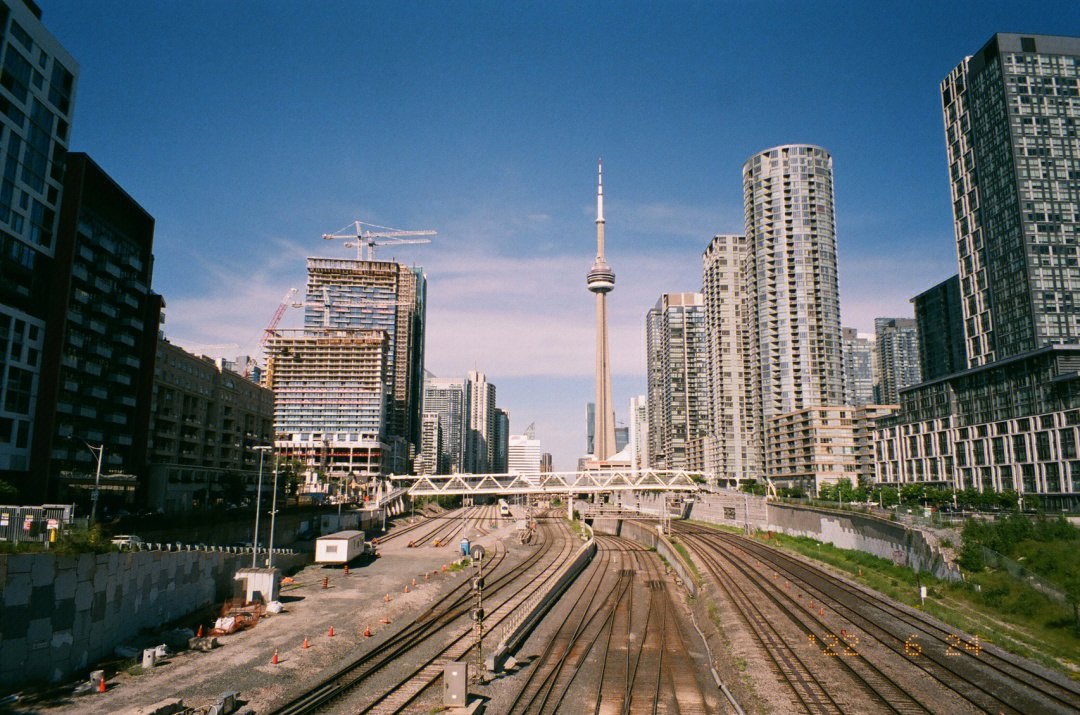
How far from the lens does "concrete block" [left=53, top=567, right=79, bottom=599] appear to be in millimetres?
33062

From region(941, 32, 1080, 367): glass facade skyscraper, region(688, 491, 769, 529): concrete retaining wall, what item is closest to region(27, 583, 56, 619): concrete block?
region(688, 491, 769, 529): concrete retaining wall

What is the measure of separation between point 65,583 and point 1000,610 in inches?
2275

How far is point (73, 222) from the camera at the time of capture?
2707 inches

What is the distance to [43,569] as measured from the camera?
106 ft

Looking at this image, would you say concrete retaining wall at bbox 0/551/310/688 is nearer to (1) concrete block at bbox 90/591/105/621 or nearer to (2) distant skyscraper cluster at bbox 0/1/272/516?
(1) concrete block at bbox 90/591/105/621

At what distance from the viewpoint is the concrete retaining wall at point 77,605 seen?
100 feet

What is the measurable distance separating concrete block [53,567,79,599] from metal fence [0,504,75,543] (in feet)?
6.90

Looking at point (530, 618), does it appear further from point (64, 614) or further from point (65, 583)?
point (65, 583)

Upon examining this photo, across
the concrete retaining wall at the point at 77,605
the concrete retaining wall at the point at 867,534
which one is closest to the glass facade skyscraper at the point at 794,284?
the concrete retaining wall at the point at 867,534

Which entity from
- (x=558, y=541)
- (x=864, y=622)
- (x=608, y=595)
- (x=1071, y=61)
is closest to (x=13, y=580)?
(x=608, y=595)

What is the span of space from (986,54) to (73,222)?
152 metres

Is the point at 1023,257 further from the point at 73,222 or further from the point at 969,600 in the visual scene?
the point at 73,222

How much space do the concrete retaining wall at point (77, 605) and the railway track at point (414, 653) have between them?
1265cm

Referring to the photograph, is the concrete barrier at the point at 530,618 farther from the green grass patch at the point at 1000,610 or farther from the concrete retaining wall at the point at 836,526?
the concrete retaining wall at the point at 836,526
